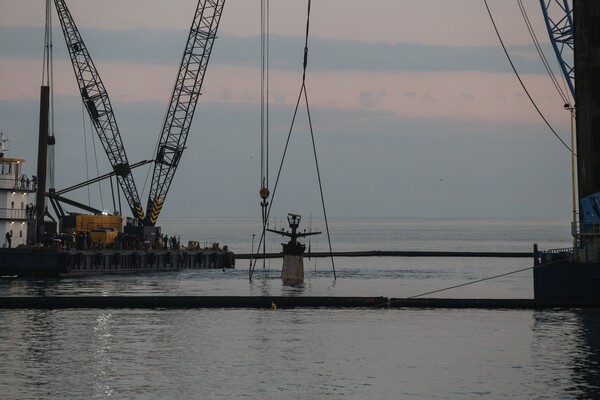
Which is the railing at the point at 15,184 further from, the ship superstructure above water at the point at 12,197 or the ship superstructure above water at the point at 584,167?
the ship superstructure above water at the point at 584,167

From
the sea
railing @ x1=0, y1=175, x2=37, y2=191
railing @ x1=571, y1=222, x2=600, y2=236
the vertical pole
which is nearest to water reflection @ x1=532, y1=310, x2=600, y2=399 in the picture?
the sea

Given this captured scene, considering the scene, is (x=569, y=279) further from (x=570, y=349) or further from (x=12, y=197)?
→ (x=12, y=197)

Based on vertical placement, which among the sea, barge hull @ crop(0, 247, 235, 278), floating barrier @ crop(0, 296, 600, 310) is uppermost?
barge hull @ crop(0, 247, 235, 278)

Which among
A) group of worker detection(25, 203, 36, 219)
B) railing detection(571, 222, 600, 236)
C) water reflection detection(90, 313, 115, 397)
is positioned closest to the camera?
water reflection detection(90, 313, 115, 397)

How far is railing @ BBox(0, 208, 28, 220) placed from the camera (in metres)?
108

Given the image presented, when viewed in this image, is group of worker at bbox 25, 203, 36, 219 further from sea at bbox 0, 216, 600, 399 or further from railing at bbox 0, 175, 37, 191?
sea at bbox 0, 216, 600, 399

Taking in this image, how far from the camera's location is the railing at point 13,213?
354 ft

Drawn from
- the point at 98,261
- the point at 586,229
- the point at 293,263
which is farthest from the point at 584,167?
the point at 98,261

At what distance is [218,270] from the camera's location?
144125 millimetres

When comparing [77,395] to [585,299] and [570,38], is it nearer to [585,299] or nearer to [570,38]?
[585,299]

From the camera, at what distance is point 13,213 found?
357 feet

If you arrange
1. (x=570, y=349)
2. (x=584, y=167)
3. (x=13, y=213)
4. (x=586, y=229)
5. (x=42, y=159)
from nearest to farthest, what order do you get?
1. (x=570, y=349)
2. (x=586, y=229)
3. (x=584, y=167)
4. (x=13, y=213)
5. (x=42, y=159)

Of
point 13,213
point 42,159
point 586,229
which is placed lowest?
point 586,229

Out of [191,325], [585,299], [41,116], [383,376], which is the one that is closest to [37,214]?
[41,116]
